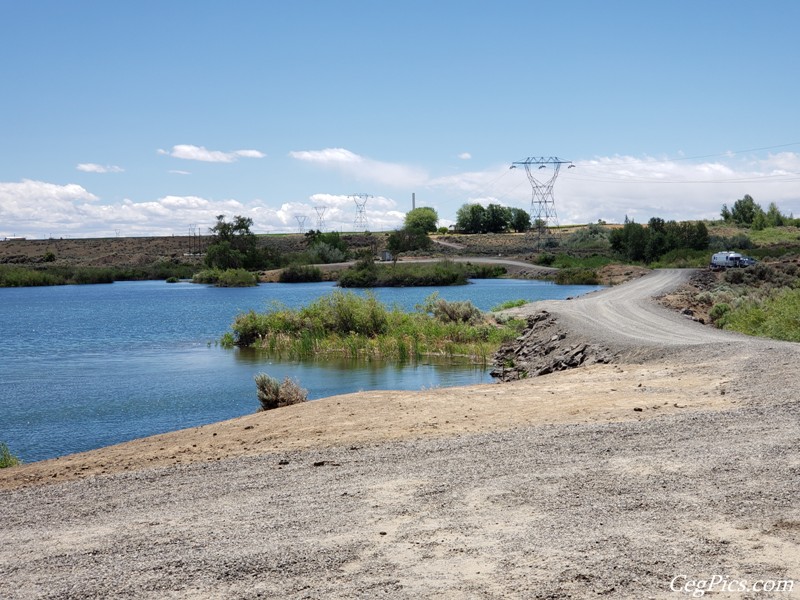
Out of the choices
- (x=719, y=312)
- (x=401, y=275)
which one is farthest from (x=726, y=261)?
(x=719, y=312)

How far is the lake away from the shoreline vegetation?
4.70 feet

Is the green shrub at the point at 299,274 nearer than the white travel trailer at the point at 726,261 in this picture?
No

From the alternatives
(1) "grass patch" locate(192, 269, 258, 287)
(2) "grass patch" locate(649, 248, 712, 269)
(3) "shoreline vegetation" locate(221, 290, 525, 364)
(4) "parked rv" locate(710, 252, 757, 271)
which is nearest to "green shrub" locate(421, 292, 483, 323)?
(3) "shoreline vegetation" locate(221, 290, 525, 364)

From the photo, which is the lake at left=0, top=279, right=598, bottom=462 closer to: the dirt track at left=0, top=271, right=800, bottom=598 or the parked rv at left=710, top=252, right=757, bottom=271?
the dirt track at left=0, top=271, right=800, bottom=598

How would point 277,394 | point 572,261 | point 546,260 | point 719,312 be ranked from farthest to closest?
point 546,260 < point 572,261 < point 719,312 < point 277,394

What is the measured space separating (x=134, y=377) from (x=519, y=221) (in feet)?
524

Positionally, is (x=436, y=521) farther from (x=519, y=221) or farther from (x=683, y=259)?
(x=519, y=221)

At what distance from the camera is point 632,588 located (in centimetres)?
657

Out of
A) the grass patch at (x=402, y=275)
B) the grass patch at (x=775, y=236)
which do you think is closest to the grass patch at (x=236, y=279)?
the grass patch at (x=402, y=275)

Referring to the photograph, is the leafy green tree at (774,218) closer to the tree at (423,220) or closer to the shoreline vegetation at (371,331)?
the tree at (423,220)

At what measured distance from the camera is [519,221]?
185 m

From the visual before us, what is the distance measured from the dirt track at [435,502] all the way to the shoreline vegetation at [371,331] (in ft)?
60.2

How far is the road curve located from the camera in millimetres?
25453

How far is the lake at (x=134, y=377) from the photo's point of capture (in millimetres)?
21219
